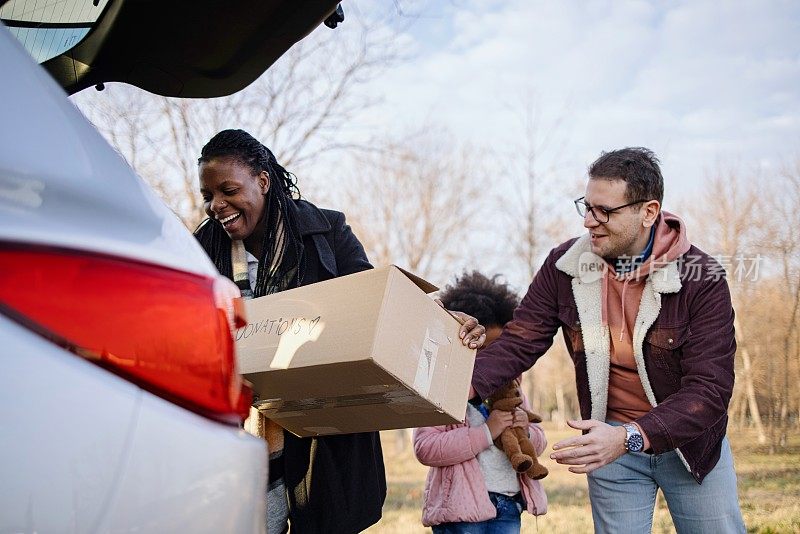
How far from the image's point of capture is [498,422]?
366 cm

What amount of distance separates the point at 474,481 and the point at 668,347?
1.03 metres

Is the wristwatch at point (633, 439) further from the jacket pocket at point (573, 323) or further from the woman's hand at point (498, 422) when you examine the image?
the woman's hand at point (498, 422)

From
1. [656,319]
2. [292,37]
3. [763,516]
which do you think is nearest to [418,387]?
[292,37]

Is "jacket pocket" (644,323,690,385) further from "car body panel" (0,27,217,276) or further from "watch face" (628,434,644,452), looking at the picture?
"car body panel" (0,27,217,276)

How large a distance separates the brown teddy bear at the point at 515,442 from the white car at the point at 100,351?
235cm

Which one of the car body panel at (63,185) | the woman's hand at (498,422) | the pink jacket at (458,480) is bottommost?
the pink jacket at (458,480)

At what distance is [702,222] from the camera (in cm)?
1070

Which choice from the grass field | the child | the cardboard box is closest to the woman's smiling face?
the cardboard box

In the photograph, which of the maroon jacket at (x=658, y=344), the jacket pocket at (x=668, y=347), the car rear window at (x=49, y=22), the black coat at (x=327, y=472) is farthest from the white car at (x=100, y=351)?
the jacket pocket at (x=668, y=347)

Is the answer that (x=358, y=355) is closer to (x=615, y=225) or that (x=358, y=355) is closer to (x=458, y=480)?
(x=615, y=225)

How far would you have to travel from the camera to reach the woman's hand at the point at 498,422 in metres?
3.65

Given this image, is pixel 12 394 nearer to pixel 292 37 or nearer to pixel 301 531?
pixel 292 37

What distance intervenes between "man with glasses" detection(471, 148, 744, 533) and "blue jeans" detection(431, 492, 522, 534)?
399 mm

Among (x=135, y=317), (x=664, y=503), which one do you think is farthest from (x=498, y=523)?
(x=664, y=503)
